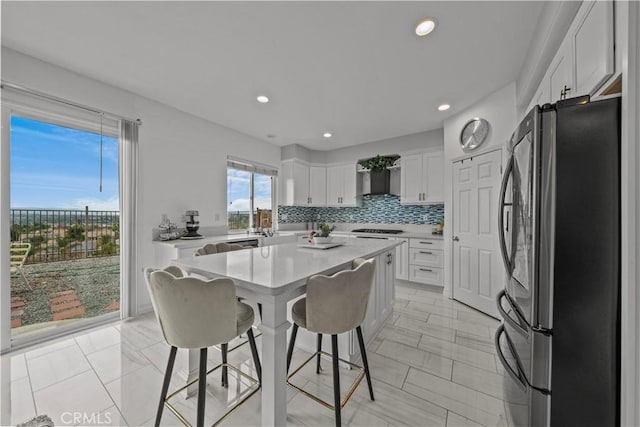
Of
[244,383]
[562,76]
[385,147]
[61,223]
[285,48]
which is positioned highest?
[285,48]

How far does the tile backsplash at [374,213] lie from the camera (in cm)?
443

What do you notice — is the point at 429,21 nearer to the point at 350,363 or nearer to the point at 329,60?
the point at 329,60

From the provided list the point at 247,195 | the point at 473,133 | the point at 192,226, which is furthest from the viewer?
the point at 247,195

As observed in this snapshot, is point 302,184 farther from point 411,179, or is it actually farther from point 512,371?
point 512,371

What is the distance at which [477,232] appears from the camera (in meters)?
3.00

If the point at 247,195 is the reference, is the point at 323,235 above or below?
below

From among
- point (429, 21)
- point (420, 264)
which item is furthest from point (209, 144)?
point (420, 264)

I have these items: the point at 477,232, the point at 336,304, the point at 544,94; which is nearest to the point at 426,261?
the point at 477,232

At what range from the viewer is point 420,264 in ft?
12.9

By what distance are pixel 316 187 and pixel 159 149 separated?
9.97 ft

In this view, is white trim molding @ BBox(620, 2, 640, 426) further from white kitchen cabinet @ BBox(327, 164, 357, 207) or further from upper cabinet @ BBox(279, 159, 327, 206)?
upper cabinet @ BBox(279, 159, 327, 206)

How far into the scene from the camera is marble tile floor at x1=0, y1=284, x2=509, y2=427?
4.73 feet

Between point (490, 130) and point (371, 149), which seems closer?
point (490, 130)

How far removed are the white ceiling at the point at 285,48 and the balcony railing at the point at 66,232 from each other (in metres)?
1.45
